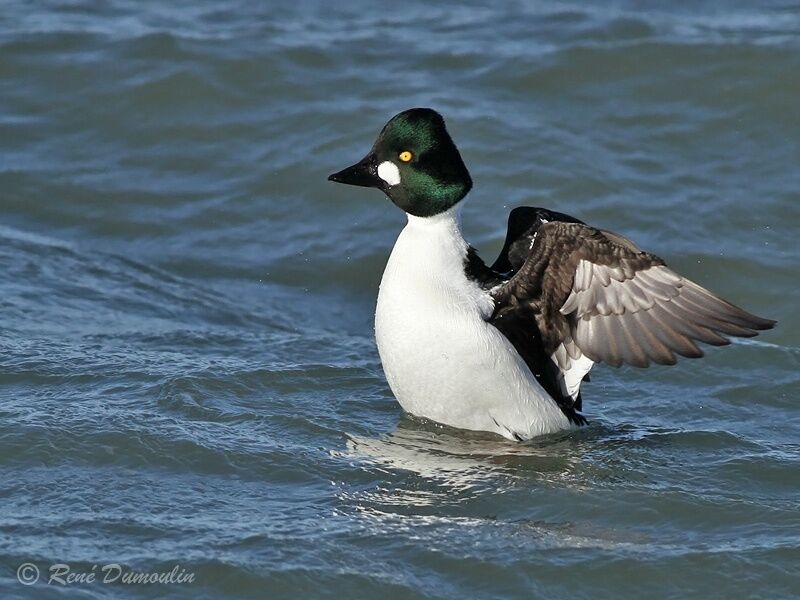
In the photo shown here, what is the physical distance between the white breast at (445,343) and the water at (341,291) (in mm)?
203

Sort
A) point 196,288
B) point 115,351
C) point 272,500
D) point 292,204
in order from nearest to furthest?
point 272,500, point 115,351, point 196,288, point 292,204

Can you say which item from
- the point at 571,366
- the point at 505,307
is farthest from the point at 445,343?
the point at 571,366

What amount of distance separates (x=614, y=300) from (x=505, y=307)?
0.52 metres

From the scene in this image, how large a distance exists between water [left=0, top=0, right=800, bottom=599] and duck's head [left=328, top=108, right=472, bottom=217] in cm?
114

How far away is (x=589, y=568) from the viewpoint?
5211mm

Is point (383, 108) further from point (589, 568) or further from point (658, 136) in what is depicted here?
point (589, 568)

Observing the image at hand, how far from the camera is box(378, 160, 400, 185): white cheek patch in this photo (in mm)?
6609

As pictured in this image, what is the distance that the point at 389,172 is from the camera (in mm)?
6617

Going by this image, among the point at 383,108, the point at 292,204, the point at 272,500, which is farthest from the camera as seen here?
the point at 383,108

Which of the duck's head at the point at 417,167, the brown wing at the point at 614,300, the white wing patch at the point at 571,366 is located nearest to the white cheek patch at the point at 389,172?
the duck's head at the point at 417,167

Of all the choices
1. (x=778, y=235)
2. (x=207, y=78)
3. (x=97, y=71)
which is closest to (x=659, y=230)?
(x=778, y=235)

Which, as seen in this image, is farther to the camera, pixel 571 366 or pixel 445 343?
pixel 571 366

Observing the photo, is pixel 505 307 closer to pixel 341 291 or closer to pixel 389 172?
pixel 389 172

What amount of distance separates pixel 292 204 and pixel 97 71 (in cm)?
295
